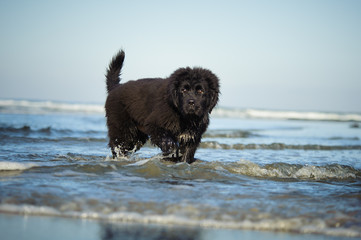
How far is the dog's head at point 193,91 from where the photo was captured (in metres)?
6.07

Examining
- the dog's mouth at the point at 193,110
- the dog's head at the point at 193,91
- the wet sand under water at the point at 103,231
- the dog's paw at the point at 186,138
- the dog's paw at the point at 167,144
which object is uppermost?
the dog's head at the point at 193,91

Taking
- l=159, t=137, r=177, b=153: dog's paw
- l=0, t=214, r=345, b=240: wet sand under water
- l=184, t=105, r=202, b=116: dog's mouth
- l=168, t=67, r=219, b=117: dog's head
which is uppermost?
l=168, t=67, r=219, b=117: dog's head

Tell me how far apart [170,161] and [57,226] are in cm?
344

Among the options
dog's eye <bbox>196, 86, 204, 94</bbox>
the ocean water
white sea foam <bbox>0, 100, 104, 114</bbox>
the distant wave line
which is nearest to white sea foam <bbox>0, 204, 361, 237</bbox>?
the ocean water

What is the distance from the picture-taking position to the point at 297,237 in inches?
125

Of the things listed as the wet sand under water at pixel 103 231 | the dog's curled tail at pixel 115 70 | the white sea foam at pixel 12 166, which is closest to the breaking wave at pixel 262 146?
the dog's curled tail at pixel 115 70

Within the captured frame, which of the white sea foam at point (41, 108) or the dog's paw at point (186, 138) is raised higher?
the dog's paw at point (186, 138)

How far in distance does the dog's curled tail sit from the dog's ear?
2.09m

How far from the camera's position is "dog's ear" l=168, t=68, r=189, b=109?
6.16 metres

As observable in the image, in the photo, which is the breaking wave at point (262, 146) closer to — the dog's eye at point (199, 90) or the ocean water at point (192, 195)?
the ocean water at point (192, 195)

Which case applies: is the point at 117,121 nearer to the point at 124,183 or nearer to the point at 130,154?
the point at 130,154

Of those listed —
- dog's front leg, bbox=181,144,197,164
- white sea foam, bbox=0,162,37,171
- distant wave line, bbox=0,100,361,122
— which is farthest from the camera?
distant wave line, bbox=0,100,361,122

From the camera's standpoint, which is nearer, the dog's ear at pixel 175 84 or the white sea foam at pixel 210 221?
the white sea foam at pixel 210 221

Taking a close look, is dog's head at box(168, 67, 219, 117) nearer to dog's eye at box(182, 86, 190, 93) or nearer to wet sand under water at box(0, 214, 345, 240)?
dog's eye at box(182, 86, 190, 93)
